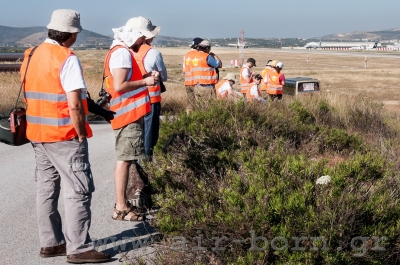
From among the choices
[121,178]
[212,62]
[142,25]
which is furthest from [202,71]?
[121,178]

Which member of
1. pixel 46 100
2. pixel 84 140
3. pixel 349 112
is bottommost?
pixel 349 112

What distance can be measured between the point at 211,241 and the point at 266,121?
4.02 m

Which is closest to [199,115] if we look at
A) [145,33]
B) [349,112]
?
[145,33]

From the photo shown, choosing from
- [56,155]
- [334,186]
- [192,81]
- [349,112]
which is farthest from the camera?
[349,112]

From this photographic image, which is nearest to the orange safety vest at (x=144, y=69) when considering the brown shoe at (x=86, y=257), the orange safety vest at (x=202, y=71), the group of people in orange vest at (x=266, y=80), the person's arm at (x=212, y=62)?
the brown shoe at (x=86, y=257)

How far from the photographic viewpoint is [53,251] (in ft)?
16.1

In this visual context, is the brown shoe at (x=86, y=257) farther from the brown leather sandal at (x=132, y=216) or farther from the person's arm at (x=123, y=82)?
the person's arm at (x=123, y=82)

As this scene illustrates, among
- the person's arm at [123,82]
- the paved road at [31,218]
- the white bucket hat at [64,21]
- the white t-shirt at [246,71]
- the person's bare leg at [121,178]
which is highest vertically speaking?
the white bucket hat at [64,21]

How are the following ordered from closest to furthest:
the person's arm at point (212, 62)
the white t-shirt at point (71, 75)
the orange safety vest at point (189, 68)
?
1. the white t-shirt at point (71, 75)
2. the person's arm at point (212, 62)
3. the orange safety vest at point (189, 68)

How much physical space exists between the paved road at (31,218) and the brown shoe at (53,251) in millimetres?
39

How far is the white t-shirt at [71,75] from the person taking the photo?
171 inches

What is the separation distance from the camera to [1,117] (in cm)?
489

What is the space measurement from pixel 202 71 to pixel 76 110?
7020 mm

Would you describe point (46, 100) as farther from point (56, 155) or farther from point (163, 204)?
point (163, 204)
